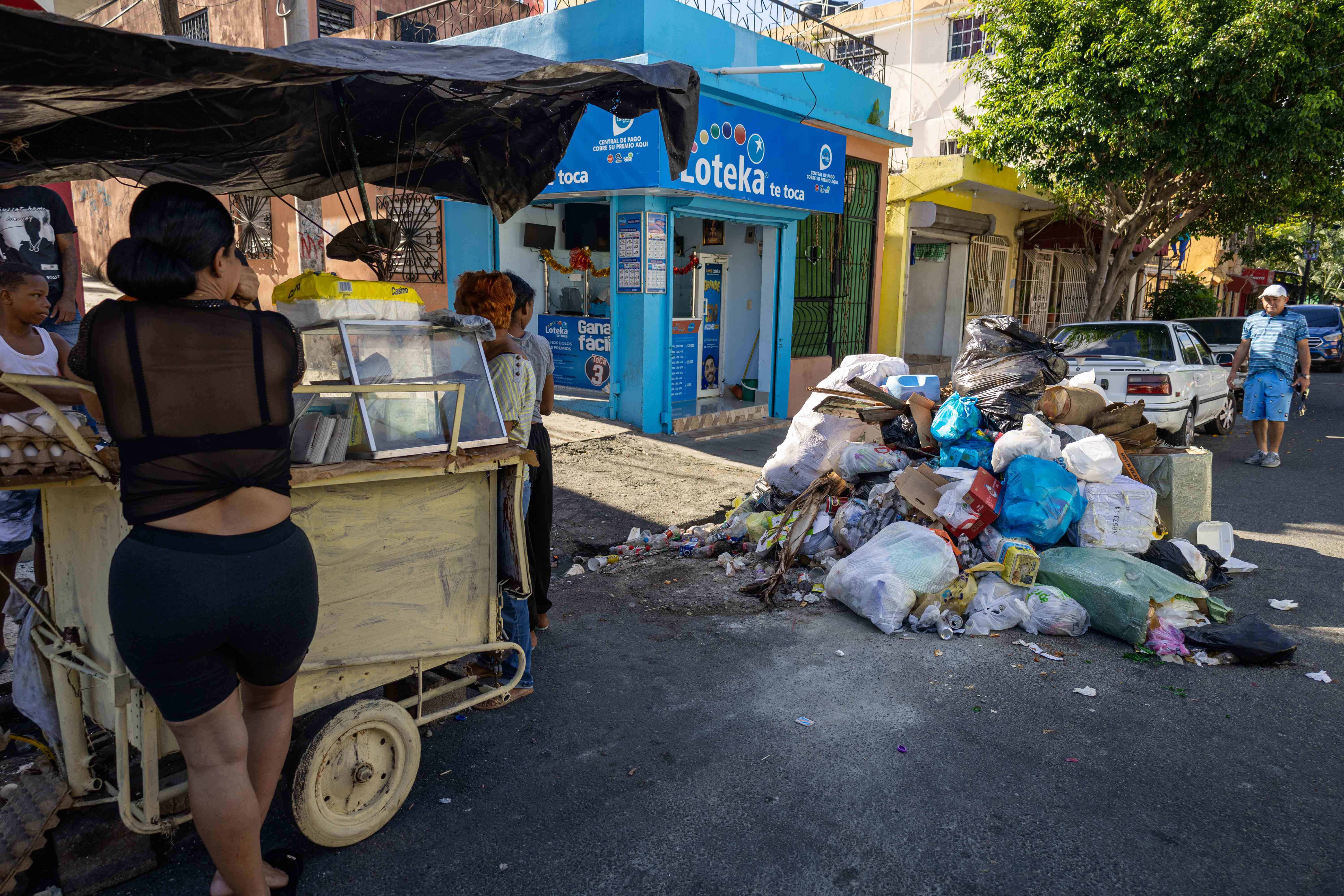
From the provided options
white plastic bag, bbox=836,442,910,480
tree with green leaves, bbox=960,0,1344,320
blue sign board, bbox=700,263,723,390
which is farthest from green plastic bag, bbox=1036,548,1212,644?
tree with green leaves, bbox=960,0,1344,320

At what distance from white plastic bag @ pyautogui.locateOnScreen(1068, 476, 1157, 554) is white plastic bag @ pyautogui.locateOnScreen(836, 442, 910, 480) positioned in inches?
46.4

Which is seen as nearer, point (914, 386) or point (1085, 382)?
point (1085, 382)

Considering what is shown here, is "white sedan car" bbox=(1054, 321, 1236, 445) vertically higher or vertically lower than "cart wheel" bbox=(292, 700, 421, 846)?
higher

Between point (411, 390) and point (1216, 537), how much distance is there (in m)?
5.49

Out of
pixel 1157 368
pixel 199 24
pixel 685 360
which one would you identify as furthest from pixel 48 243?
pixel 199 24

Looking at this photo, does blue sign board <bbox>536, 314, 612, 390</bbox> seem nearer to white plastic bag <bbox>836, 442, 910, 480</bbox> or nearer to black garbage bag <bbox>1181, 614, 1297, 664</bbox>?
white plastic bag <bbox>836, 442, 910, 480</bbox>

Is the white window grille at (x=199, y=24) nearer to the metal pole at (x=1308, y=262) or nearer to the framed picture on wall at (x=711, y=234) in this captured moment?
the framed picture on wall at (x=711, y=234)

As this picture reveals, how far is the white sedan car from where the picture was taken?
8789 millimetres

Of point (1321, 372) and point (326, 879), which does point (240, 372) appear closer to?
point (326, 879)

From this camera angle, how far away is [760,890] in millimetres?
2438

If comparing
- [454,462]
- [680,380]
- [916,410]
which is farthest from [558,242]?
[454,462]

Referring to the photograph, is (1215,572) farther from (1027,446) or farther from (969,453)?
(969,453)

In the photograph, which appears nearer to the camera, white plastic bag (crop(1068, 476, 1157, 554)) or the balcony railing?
white plastic bag (crop(1068, 476, 1157, 554))

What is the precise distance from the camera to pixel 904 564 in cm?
449
